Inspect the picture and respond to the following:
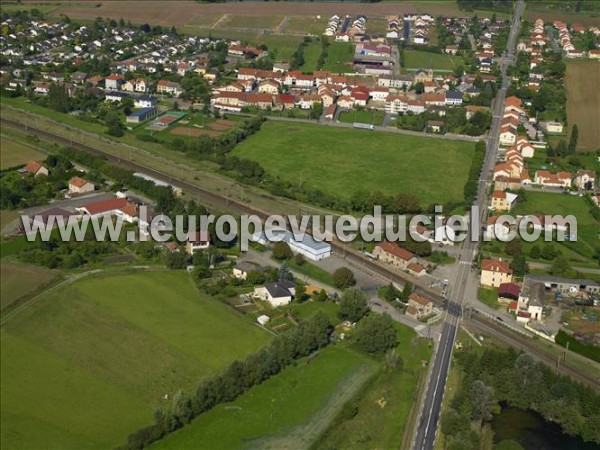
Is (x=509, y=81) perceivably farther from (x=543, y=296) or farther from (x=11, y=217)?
(x=11, y=217)

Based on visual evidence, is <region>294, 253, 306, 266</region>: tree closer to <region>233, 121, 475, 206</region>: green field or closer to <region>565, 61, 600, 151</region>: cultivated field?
<region>233, 121, 475, 206</region>: green field

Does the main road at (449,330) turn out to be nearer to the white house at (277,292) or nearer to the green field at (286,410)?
the green field at (286,410)

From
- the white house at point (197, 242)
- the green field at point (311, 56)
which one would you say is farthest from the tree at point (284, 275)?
the green field at point (311, 56)

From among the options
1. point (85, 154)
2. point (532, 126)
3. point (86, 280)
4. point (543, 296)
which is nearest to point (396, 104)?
point (532, 126)

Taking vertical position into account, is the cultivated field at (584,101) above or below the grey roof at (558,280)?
above

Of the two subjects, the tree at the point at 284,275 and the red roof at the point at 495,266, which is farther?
the red roof at the point at 495,266

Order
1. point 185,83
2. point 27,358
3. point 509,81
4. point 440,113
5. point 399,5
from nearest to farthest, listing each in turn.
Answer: point 27,358 < point 440,113 < point 185,83 < point 509,81 < point 399,5

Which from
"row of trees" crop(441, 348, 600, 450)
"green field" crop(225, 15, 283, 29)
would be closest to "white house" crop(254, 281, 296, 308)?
"row of trees" crop(441, 348, 600, 450)

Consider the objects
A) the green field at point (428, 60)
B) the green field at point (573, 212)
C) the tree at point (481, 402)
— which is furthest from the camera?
the green field at point (428, 60)
